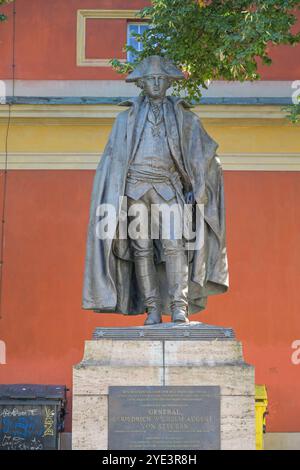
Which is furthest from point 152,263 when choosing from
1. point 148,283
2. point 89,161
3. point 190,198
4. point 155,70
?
point 89,161

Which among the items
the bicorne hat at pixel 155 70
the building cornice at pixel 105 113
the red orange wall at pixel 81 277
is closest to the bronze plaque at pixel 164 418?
the bicorne hat at pixel 155 70

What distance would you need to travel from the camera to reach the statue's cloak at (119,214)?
28.7ft

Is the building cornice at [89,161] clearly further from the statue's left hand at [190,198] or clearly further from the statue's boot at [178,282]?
the statue's boot at [178,282]

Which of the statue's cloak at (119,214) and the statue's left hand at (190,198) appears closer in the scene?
the statue's cloak at (119,214)

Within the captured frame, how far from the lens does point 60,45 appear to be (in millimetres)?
17031

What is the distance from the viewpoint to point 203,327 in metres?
8.23

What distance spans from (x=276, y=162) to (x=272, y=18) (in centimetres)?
518

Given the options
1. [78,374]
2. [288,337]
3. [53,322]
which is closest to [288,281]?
[288,337]

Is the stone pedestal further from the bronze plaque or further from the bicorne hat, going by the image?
the bicorne hat

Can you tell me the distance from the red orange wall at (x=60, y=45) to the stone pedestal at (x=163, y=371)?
9337 millimetres

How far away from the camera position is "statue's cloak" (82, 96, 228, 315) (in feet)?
28.7

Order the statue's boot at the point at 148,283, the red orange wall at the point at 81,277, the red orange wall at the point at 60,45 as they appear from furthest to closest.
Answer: the red orange wall at the point at 60,45 < the red orange wall at the point at 81,277 < the statue's boot at the point at 148,283
